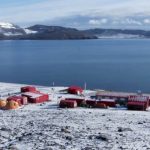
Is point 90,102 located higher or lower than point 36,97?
lower

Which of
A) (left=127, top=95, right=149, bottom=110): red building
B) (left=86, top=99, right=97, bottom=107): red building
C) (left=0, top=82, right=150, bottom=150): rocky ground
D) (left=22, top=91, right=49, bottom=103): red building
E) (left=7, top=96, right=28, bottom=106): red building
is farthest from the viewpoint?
(left=22, top=91, right=49, bottom=103): red building

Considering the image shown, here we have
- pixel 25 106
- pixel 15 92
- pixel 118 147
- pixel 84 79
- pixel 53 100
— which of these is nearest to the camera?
pixel 118 147

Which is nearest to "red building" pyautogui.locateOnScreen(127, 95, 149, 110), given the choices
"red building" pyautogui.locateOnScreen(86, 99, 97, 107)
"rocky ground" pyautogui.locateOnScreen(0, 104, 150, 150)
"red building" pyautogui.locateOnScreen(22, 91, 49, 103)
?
"rocky ground" pyautogui.locateOnScreen(0, 104, 150, 150)

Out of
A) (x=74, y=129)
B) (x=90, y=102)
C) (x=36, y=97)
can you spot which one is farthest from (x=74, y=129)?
(x=36, y=97)

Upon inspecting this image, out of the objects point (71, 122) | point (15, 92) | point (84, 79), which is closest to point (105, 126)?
point (71, 122)

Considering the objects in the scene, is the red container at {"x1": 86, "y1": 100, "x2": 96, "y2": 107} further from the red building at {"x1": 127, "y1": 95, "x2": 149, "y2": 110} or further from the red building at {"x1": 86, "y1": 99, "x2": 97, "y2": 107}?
the red building at {"x1": 127, "y1": 95, "x2": 149, "y2": 110}

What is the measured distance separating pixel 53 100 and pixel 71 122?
1086cm

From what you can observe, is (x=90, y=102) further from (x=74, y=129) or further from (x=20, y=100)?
(x=74, y=129)

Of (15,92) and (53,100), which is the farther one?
(15,92)

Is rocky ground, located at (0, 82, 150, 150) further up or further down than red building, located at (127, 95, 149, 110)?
further down

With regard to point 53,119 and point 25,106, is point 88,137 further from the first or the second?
point 25,106

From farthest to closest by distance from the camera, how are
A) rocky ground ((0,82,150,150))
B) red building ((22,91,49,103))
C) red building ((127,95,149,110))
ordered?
1. red building ((22,91,49,103))
2. red building ((127,95,149,110))
3. rocky ground ((0,82,150,150))

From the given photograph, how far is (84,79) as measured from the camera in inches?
2643

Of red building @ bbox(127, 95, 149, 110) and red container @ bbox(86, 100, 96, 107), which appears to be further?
red container @ bbox(86, 100, 96, 107)
